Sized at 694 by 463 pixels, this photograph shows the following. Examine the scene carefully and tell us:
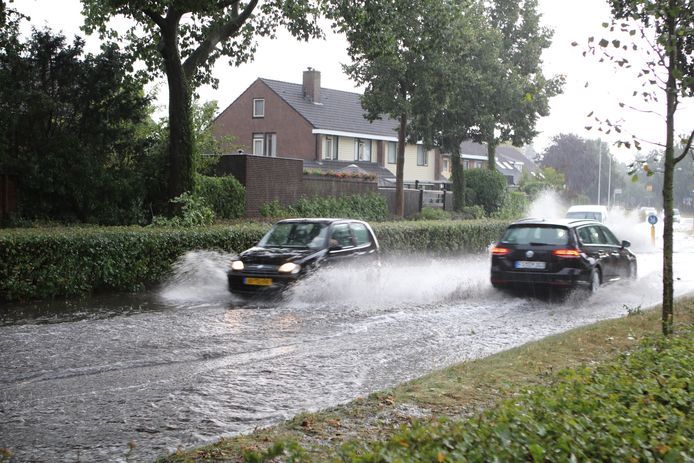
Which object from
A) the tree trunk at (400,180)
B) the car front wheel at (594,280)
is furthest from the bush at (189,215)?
the tree trunk at (400,180)

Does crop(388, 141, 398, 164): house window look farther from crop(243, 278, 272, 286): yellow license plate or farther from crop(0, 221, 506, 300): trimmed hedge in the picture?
crop(243, 278, 272, 286): yellow license plate

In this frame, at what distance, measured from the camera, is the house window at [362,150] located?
56.0 meters

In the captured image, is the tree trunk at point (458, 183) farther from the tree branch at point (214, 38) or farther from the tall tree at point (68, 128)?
the tall tree at point (68, 128)

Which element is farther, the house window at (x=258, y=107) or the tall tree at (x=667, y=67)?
the house window at (x=258, y=107)

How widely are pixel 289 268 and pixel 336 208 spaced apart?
1524cm

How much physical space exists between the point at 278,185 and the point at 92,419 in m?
20.1

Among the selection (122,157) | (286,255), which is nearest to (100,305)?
(286,255)

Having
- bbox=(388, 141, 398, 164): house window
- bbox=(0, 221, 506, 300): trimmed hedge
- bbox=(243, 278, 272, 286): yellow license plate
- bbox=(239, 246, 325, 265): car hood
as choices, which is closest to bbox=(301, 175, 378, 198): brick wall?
bbox=(0, 221, 506, 300): trimmed hedge

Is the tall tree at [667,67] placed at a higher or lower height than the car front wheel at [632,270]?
higher

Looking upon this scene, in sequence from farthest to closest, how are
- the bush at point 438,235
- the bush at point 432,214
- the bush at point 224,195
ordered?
the bush at point 432,214, the bush at point 224,195, the bush at point 438,235

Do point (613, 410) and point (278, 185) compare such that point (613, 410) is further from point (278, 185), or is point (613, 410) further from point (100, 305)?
point (278, 185)

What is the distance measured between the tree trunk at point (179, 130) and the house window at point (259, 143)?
3626cm

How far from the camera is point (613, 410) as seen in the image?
5148 millimetres

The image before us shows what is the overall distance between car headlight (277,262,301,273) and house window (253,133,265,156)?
43.3m
